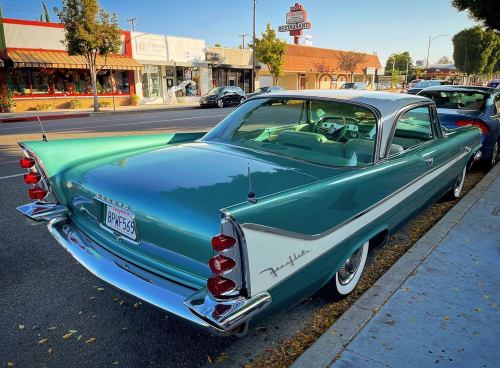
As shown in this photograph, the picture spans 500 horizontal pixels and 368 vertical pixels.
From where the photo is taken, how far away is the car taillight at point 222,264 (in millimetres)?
1786

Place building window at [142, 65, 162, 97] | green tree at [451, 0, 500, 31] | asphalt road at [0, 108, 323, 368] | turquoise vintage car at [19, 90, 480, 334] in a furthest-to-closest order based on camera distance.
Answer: building window at [142, 65, 162, 97] < green tree at [451, 0, 500, 31] < asphalt road at [0, 108, 323, 368] < turquoise vintage car at [19, 90, 480, 334]

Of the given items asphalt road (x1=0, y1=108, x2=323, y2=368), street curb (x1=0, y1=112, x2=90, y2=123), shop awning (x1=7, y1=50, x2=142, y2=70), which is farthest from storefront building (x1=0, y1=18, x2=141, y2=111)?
asphalt road (x1=0, y1=108, x2=323, y2=368)

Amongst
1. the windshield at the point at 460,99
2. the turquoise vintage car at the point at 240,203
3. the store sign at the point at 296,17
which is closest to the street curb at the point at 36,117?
the turquoise vintage car at the point at 240,203

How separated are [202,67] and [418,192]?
1258 inches

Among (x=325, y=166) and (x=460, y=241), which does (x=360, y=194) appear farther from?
(x=460, y=241)

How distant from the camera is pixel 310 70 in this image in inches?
1770

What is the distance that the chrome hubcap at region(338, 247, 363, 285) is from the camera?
9.67 feet

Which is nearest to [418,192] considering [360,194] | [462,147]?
[360,194]

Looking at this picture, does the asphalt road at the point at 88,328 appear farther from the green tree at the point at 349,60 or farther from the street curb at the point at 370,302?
the green tree at the point at 349,60

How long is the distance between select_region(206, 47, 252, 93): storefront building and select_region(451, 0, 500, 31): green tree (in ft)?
75.8

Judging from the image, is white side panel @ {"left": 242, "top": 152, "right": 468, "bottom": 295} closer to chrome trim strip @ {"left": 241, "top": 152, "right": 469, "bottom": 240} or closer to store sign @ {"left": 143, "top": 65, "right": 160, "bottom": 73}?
chrome trim strip @ {"left": 241, "top": 152, "right": 469, "bottom": 240}

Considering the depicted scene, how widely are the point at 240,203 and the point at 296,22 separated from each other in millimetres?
58164

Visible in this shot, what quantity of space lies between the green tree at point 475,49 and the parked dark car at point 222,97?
44.4 meters

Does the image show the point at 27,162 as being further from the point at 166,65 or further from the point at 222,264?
the point at 166,65
